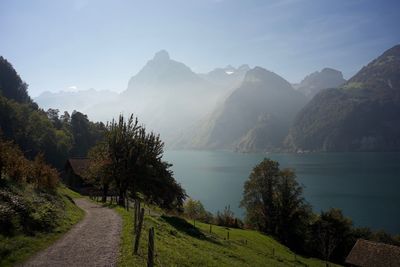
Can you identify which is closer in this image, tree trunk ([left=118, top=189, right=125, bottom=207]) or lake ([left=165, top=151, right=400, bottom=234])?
tree trunk ([left=118, top=189, right=125, bottom=207])

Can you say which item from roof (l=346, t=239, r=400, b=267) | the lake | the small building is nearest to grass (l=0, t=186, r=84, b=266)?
roof (l=346, t=239, r=400, b=267)

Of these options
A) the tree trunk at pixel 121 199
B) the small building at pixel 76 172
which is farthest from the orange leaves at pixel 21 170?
the small building at pixel 76 172

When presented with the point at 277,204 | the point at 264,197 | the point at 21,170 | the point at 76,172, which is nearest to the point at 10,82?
the point at 76,172

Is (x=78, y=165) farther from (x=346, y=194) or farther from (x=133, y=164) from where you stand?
(x=346, y=194)

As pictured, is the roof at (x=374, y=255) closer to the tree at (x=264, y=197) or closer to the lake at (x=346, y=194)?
the tree at (x=264, y=197)

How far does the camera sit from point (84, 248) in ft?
Result: 63.0

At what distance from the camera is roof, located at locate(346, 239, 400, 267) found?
52719 millimetres

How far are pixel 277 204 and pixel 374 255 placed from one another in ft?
79.0

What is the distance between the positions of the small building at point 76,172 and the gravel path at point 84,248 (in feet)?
170

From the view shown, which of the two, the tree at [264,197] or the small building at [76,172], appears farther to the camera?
the tree at [264,197]

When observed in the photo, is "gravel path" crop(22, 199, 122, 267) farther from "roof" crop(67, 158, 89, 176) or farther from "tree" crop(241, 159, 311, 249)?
"tree" crop(241, 159, 311, 249)

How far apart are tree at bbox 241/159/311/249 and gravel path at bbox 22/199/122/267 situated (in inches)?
2174

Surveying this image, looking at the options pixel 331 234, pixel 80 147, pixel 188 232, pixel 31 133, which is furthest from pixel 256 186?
pixel 80 147

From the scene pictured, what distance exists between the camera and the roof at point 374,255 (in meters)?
52.7
